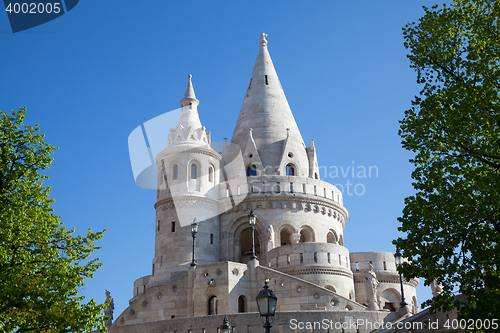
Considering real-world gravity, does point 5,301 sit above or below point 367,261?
below

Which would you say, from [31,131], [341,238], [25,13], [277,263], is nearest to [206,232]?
[277,263]

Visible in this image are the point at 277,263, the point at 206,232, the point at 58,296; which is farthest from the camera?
the point at 206,232

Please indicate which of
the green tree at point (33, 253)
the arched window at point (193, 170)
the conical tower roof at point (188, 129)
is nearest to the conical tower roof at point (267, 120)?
the conical tower roof at point (188, 129)

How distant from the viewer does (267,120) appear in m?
41.8

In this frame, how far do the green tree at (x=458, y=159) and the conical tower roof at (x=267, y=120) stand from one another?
23915mm

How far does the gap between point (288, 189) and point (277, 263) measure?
6331 millimetres

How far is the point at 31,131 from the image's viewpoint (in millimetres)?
18281

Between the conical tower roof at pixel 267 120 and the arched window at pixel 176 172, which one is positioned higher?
the conical tower roof at pixel 267 120

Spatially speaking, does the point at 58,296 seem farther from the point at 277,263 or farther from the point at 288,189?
the point at 288,189

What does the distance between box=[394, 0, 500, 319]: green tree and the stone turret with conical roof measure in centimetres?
2355

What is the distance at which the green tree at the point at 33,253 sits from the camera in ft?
51.1

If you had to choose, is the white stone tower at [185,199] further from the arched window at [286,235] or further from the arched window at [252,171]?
the arched window at [286,235]

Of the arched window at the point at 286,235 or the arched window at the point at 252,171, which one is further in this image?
the arched window at the point at 252,171

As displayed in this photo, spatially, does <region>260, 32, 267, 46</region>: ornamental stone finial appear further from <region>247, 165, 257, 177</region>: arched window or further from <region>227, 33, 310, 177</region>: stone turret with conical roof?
<region>247, 165, 257, 177</region>: arched window
